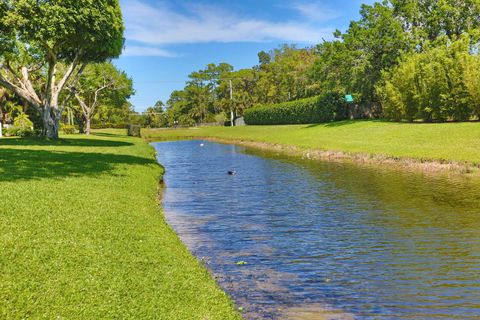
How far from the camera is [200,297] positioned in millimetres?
7453

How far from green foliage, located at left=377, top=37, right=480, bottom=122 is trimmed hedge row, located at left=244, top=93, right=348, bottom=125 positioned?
519 inches

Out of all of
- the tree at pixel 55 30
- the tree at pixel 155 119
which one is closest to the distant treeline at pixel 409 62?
the tree at pixel 55 30

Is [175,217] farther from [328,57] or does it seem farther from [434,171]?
[328,57]

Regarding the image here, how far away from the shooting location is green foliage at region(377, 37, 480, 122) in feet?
125

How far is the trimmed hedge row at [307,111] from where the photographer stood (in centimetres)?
6234

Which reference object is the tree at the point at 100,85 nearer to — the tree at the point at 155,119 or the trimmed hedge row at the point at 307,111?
the trimmed hedge row at the point at 307,111

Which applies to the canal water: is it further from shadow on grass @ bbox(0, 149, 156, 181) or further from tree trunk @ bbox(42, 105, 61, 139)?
tree trunk @ bbox(42, 105, 61, 139)

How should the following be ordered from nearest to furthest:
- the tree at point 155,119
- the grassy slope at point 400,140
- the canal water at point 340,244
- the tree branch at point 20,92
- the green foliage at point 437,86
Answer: the canal water at point 340,244, the grassy slope at point 400,140, the tree branch at point 20,92, the green foliage at point 437,86, the tree at point 155,119

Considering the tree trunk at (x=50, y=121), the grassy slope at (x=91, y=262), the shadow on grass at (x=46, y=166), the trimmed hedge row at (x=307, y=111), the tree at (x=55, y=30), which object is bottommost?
the grassy slope at (x=91, y=262)

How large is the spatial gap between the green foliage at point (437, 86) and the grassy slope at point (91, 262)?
34018 mm

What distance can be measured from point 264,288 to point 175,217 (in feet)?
24.5

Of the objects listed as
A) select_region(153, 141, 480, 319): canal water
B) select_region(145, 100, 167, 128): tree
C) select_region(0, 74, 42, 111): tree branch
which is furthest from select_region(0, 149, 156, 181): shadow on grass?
select_region(145, 100, 167, 128): tree

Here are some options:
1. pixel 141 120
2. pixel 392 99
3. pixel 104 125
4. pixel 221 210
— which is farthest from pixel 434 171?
pixel 141 120

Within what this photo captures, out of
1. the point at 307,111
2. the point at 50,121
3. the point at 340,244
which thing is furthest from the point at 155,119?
the point at 340,244
